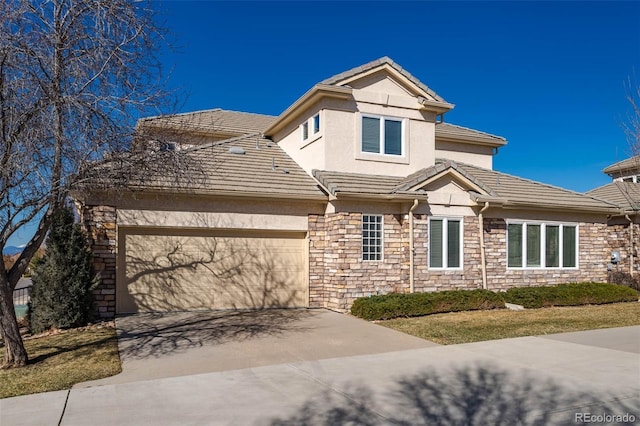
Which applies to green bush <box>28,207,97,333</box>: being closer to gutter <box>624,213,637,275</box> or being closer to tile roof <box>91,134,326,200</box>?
tile roof <box>91,134,326,200</box>

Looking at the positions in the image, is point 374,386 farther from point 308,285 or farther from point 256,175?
point 256,175

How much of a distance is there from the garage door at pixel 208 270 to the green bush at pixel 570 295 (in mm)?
6285

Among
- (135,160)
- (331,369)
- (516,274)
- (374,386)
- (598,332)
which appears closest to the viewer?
(374,386)

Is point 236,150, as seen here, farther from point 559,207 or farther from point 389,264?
point 559,207

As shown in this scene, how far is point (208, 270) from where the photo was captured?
46.5ft

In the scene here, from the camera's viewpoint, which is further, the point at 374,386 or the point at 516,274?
the point at 516,274

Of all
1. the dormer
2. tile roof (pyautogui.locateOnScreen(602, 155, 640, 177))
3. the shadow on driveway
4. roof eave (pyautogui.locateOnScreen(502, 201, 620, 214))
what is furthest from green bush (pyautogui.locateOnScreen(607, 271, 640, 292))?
the shadow on driveway

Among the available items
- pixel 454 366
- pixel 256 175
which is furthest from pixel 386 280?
pixel 454 366

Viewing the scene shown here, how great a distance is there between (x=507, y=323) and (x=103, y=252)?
32.2 ft

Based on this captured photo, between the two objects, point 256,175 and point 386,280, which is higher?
point 256,175

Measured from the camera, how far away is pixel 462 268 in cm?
1550

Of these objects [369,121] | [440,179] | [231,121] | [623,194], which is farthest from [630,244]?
[231,121]

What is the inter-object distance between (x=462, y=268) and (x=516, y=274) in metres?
2.37

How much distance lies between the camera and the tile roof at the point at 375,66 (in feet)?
49.6
